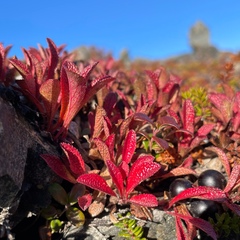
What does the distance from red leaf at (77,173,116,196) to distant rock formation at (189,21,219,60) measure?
92.2ft

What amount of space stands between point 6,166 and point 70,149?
0.45 m

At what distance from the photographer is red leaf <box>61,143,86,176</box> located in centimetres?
210

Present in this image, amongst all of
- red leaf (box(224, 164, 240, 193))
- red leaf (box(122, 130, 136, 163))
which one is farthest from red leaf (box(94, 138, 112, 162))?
red leaf (box(224, 164, 240, 193))

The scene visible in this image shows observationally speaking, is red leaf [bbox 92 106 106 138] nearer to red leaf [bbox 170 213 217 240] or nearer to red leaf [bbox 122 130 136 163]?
red leaf [bbox 122 130 136 163]

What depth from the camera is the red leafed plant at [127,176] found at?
6.59 ft

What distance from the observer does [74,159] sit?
7.01 feet

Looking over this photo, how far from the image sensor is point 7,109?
1.92 meters

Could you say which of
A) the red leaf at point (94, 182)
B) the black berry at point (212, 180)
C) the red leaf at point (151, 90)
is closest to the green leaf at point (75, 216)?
the red leaf at point (94, 182)

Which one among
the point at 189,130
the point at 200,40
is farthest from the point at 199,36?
the point at 189,130

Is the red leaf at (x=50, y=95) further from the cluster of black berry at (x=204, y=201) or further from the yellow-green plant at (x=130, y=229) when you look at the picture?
the cluster of black berry at (x=204, y=201)

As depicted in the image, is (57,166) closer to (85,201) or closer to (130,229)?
(85,201)

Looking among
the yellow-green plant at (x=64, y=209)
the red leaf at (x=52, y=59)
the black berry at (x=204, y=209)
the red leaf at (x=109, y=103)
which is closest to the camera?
the yellow-green plant at (x=64, y=209)

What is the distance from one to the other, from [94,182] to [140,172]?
298 mm

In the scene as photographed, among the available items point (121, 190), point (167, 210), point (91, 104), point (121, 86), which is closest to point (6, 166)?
point (121, 190)
